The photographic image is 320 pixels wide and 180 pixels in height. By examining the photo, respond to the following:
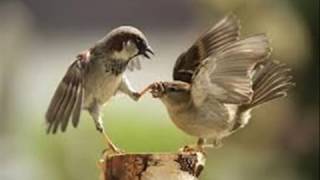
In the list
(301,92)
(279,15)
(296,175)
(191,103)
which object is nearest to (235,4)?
(279,15)

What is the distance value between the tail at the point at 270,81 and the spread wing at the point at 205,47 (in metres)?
0.04

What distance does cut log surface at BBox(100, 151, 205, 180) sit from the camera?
2.39 feet

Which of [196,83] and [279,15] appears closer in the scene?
[196,83]

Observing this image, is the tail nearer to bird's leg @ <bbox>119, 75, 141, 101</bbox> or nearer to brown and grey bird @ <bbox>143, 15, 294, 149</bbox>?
brown and grey bird @ <bbox>143, 15, 294, 149</bbox>

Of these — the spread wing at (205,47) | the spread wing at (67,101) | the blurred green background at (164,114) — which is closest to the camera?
the spread wing at (67,101)

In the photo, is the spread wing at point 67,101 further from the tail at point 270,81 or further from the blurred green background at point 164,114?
the blurred green background at point 164,114

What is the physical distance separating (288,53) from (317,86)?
0.16 m

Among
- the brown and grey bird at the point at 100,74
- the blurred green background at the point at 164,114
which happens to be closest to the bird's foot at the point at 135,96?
the brown and grey bird at the point at 100,74

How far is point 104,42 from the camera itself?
79 cm

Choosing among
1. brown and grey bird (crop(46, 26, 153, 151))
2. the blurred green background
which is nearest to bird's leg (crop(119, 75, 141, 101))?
brown and grey bird (crop(46, 26, 153, 151))

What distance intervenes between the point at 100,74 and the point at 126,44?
31mm

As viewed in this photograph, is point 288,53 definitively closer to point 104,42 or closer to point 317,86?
point 317,86

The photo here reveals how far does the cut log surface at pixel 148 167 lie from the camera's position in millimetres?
728

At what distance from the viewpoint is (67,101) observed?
0.72 metres
